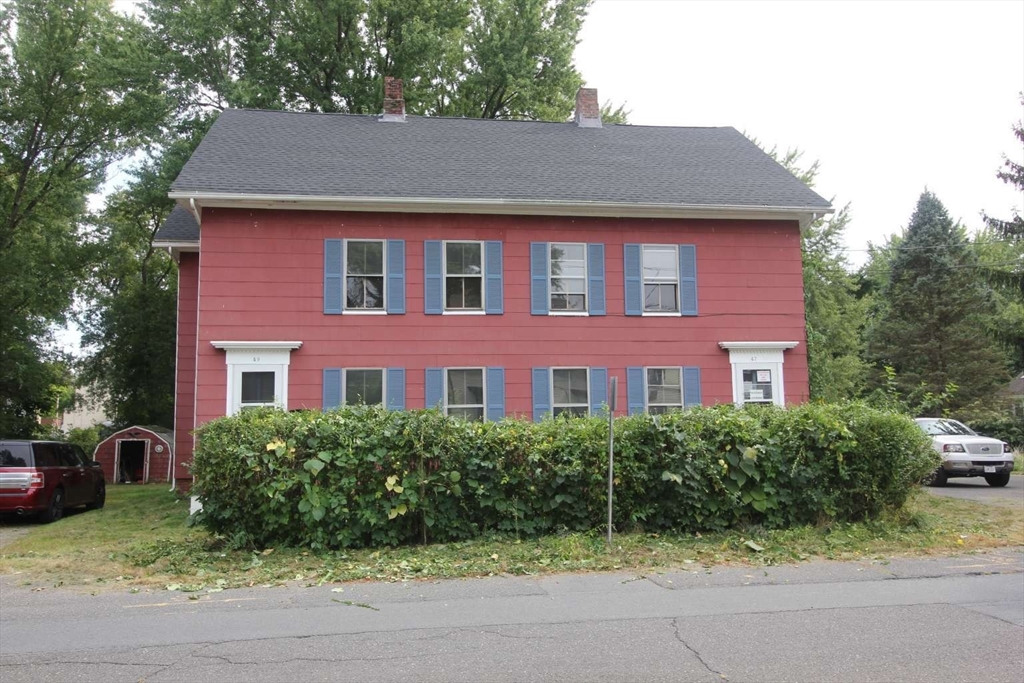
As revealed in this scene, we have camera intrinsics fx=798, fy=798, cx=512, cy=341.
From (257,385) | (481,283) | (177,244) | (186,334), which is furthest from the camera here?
(186,334)

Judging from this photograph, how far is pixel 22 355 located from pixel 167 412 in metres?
8.66

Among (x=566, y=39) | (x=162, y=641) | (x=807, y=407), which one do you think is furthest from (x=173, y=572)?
(x=566, y=39)

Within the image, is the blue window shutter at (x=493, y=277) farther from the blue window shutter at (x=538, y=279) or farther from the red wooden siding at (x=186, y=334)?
the red wooden siding at (x=186, y=334)

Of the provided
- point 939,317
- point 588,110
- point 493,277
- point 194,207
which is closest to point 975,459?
point 493,277

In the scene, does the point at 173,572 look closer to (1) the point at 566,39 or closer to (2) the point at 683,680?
(2) the point at 683,680

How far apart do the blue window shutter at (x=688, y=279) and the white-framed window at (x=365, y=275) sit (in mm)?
6206

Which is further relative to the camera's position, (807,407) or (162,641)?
(807,407)

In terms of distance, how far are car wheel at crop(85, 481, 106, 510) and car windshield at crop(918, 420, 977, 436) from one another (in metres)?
19.3

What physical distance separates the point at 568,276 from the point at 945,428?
11128mm

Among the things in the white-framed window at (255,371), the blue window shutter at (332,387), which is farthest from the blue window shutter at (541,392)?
the white-framed window at (255,371)

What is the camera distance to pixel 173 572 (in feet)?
28.5

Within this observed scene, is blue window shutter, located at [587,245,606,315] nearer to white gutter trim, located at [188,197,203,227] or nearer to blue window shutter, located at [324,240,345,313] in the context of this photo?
blue window shutter, located at [324,240,345,313]

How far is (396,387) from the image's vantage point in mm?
15812

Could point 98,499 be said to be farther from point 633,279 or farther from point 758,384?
point 758,384
